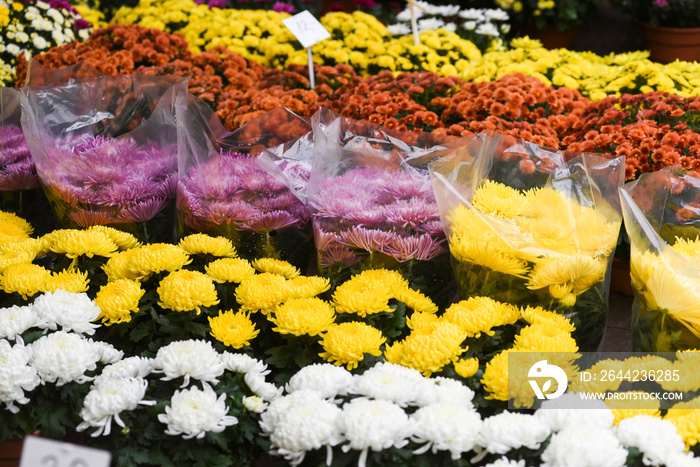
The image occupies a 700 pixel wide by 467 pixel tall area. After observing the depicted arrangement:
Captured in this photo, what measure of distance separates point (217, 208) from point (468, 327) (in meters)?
0.82

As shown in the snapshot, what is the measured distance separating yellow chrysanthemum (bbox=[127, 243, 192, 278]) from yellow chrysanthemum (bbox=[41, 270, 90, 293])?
0.11 metres

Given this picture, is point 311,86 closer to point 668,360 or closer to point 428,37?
point 428,37

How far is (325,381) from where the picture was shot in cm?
119

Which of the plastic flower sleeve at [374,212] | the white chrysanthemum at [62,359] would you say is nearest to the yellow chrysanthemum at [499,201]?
the plastic flower sleeve at [374,212]

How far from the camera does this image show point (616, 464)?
1.02 m

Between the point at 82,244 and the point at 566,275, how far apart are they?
1.17 metres

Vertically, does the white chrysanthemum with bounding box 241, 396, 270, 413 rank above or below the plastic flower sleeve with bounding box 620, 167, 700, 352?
below

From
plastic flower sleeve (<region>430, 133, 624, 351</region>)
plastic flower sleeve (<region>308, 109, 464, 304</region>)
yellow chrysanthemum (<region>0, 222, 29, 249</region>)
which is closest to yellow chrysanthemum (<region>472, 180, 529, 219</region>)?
plastic flower sleeve (<region>430, 133, 624, 351</region>)

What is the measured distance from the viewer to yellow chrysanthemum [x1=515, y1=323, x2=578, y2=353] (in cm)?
128

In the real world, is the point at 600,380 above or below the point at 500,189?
below

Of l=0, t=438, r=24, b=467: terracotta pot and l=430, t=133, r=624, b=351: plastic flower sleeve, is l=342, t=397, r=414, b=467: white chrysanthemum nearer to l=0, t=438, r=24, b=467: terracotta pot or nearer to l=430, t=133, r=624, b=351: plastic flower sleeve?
l=430, t=133, r=624, b=351: plastic flower sleeve

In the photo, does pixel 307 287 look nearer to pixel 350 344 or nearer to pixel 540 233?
pixel 350 344

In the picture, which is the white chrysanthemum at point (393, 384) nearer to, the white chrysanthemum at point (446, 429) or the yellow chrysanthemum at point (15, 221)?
the white chrysanthemum at point (446, 429)

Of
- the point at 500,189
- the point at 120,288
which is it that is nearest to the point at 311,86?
the point at 500,189
